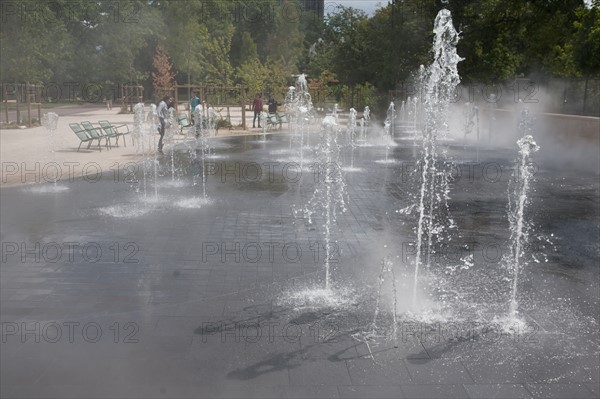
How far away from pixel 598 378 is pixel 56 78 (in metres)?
49.7

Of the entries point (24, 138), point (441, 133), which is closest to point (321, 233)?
point (24, 138)

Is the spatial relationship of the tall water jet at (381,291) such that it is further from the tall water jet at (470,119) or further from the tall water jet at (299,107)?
the tall water jet at (470,119)

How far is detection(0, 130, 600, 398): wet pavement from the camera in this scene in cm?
439

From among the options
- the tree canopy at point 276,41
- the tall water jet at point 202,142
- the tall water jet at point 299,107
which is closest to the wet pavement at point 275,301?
the tall water jet at point 202,142

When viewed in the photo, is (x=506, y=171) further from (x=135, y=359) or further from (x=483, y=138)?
(x=135, y=359)

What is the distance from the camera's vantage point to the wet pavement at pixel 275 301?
439cm

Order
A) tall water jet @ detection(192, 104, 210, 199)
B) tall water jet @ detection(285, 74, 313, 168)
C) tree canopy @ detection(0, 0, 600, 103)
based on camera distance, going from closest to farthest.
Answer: tall water jet @ detection(192, 104, 210, 199) → tree canopy @ detection(0, 0, 600, 103) → tall water jet @ detection(285, 74, 313, 168)

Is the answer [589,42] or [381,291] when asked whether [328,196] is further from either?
[589,42]

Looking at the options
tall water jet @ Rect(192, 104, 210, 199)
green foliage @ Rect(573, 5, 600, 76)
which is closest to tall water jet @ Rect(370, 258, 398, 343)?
tall water jet @ Rect(192, 104, 210, 199)

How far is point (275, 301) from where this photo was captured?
588 centimetres

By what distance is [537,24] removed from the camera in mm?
17609

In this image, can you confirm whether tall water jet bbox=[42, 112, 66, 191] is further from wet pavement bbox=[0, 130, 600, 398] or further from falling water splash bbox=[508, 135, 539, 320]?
falling water splash bbox=[508, 135, 539, 320]

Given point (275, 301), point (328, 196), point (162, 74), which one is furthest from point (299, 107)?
point (275, 301)

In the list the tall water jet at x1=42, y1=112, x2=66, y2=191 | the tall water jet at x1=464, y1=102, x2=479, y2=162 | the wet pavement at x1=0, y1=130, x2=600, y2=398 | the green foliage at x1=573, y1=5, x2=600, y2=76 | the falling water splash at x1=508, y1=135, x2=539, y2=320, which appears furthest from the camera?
the tall water jet at x1=464, y1=102, x2=479, y2=162
